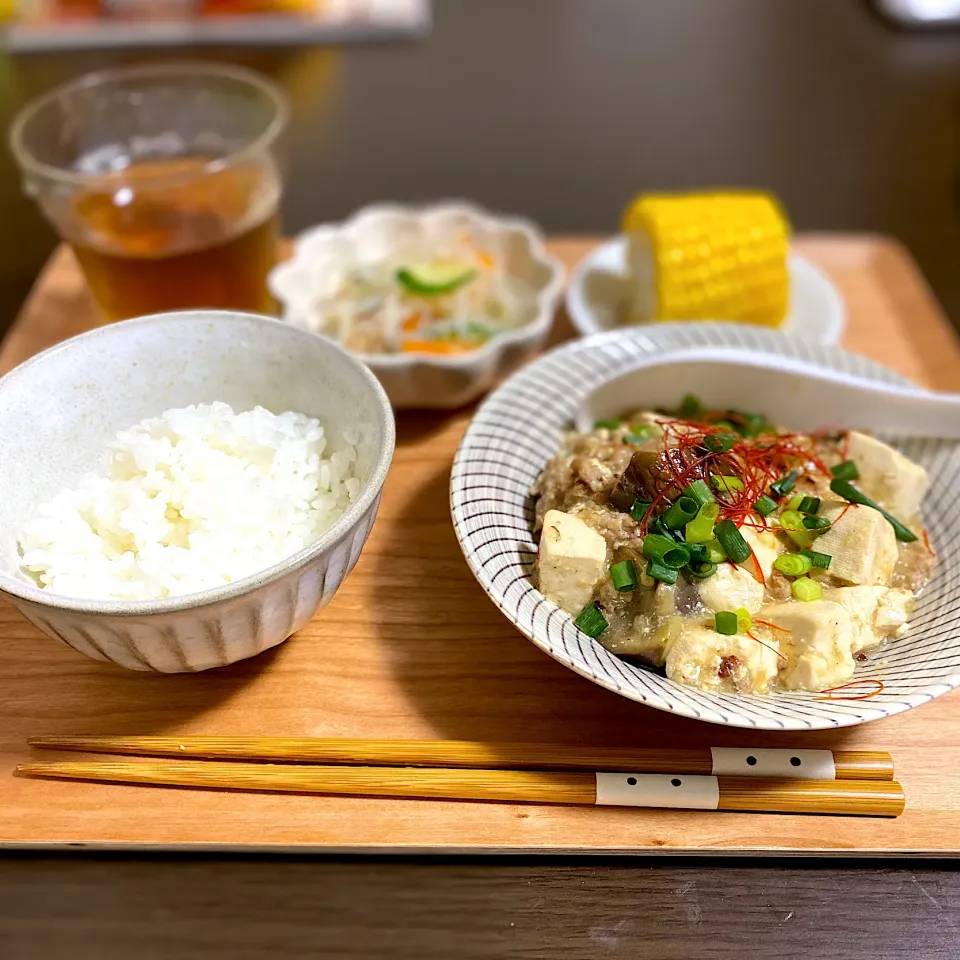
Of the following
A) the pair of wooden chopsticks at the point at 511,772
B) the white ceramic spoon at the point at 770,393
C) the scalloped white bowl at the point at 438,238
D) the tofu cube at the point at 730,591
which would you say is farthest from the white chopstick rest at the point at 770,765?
the scalloped white bowl at the point at 438,238

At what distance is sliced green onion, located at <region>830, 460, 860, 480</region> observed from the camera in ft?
5.02

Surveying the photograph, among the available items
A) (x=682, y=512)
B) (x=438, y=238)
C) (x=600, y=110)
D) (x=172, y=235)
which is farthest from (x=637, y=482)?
(x=600, y=110)

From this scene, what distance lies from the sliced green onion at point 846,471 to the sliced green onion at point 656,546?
0.41 m

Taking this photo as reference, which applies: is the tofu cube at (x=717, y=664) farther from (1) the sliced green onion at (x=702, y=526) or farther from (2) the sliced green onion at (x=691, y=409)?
(2) the sliced green onion at (x=691, y=409)

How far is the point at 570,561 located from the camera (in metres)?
1.28

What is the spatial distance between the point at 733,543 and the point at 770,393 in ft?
1.74

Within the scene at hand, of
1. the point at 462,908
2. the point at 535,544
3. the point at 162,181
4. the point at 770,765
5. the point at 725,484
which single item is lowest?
the point at 462,908

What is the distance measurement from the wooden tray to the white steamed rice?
220mm

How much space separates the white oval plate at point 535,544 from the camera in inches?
45.5

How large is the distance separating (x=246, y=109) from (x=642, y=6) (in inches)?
121

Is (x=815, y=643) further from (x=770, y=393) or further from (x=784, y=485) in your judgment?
(x=770, y=393)

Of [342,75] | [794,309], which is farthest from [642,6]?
[794,309]

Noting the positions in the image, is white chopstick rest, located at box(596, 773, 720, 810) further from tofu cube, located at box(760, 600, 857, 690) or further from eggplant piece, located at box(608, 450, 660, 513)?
eggplant piece, located at box(608, 450, 660, 513)

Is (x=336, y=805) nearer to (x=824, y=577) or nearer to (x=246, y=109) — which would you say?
(x=824, y=577)
